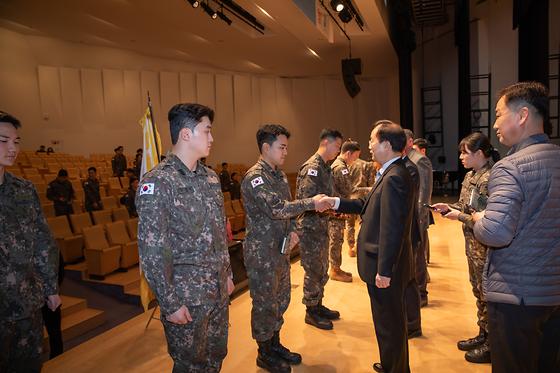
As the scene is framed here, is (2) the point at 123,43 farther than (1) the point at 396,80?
No

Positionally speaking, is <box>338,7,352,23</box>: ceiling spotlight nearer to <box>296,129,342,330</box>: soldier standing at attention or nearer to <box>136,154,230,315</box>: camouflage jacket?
<box>296,129,342,330</box>: soldier standing at attention

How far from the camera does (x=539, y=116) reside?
169cm

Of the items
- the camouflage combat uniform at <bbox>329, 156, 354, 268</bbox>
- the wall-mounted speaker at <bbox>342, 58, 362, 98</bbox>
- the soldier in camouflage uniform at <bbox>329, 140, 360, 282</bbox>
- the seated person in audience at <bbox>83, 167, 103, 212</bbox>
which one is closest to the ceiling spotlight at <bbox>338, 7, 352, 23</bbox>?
the wall-mounted speaker at <bbox>342, 58, 362, 98</bbox>

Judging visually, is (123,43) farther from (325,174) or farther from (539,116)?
(539,116)

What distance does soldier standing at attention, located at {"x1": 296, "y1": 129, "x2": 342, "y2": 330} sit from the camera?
333cm

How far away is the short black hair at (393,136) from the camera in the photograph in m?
2.23

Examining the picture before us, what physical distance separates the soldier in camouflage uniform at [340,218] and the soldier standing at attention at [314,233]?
838 mm

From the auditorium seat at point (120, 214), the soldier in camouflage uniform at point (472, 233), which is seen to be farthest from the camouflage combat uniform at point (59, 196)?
the soldier in camouflage uniform at point (472, 233)

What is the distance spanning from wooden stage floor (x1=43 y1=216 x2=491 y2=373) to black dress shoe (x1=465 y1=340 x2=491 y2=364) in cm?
3

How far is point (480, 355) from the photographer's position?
105 inches

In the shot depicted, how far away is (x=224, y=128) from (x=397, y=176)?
524 inches

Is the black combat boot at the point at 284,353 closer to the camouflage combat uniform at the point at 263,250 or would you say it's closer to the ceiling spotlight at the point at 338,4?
the camouflage combat uniform at the point at 263,250

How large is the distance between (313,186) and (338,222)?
124 cm

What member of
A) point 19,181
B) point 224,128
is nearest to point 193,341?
point 19,181
